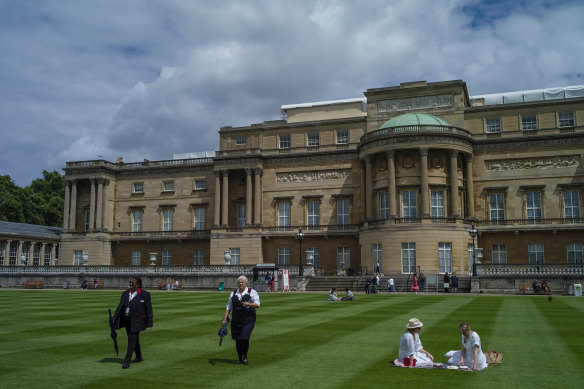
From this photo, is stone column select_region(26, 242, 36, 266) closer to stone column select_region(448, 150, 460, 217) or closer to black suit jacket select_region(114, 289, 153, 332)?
stone column select_region(448, 150, 460, 217)

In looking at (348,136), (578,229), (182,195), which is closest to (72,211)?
(182,195)

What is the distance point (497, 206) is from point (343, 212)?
599 inches

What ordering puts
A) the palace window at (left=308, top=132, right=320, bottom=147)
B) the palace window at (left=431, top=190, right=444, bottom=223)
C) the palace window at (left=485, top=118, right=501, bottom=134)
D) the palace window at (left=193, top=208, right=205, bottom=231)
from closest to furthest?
the palace window at (left=431, top=190, right=444, bottom=223)
the palace window at (left=485, top=118, right=501, bottom=134)
the palace window at (left=308, top=132, right=320, bottom=147)
the palace window at (left=193, top=208, right=205, bottom=231)

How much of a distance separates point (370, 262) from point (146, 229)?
2959 cm

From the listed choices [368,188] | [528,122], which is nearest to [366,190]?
[368,188]

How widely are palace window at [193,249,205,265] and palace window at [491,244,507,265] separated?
31435 millimetres

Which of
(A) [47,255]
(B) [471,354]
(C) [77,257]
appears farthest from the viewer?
(A) [47,255]

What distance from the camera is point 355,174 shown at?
5781 centimetres

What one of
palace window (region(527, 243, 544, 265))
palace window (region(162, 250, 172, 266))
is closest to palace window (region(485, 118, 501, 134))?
palace window (region(527, 243, 544, 265))

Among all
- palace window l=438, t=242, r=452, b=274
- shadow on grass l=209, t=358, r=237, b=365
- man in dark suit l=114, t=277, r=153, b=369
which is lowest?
shadow on grass l=209, t=358, r=237, b=365

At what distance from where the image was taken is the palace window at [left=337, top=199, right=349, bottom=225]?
57906mm

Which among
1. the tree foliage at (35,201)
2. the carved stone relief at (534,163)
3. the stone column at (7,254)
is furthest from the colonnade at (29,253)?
the carved stone relief at (534,163)

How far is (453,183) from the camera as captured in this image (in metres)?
50.3

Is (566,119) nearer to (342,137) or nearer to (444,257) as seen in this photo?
(444,257)
